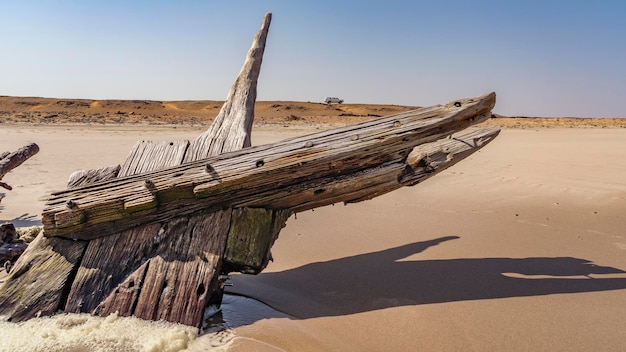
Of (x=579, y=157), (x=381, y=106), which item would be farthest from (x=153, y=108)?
(x=579, y=157)

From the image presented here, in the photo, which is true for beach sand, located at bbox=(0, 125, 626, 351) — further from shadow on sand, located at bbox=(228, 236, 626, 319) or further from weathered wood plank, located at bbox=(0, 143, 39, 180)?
weathered wood plank, located at bbox=(0, 143, 39, 180)

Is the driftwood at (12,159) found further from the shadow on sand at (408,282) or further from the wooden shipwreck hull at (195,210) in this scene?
the shadow on sand at (408,282)

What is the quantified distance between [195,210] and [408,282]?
174 cm

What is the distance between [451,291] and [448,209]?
2.89 m

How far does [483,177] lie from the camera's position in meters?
8.52

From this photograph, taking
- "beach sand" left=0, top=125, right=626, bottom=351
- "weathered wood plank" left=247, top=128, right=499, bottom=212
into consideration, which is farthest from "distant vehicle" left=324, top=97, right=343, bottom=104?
"weathered wood plank" left=247, top=128, right=499, bottom=212

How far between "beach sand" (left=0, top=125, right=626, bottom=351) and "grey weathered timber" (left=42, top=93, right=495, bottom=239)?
2.17ft

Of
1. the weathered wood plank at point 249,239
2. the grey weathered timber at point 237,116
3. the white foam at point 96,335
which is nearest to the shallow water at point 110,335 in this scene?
the white foam at point 96,335

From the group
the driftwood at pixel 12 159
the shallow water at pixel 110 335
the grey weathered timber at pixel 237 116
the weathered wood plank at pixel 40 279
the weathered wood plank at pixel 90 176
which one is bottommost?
the shallow water at pixel 110 335

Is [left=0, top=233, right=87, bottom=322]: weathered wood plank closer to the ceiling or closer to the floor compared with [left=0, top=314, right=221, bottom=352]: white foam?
closer to the ceiling

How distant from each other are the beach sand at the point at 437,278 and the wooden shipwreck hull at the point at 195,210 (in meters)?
0.22

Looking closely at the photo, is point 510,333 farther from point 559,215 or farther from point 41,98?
point 41,98

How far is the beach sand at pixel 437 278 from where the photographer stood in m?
2.99

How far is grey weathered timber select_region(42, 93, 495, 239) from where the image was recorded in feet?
10.0
